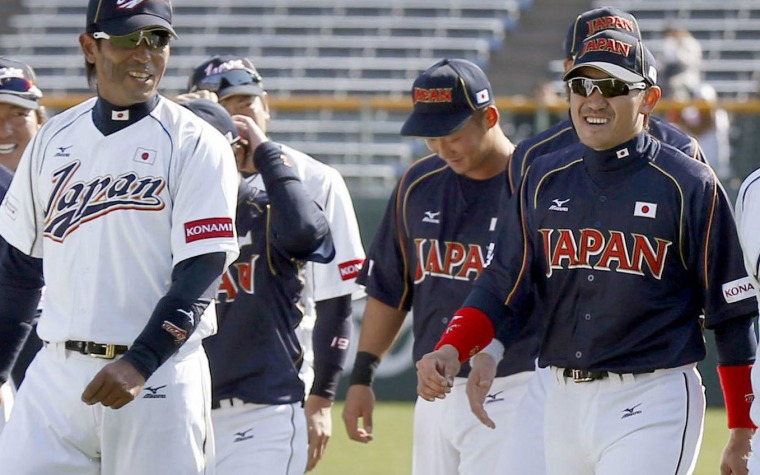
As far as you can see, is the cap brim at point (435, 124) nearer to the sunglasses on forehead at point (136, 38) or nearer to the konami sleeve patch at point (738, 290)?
the sunglasses on forehead at point (136, 38)

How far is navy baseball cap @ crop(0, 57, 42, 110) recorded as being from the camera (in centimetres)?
658

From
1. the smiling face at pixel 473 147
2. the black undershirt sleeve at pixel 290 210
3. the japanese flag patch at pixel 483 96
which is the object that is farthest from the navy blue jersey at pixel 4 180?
the japanese flag patch at pixel 483 96

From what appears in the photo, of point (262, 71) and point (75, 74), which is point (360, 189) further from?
point (75, 74)

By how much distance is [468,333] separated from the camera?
4.88 metres

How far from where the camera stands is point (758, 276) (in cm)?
402

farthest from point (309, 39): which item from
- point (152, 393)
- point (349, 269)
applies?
point (152, 393)

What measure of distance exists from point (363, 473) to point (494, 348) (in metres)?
4.69

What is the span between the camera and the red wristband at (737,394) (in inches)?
179

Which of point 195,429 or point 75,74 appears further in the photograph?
point 75,74

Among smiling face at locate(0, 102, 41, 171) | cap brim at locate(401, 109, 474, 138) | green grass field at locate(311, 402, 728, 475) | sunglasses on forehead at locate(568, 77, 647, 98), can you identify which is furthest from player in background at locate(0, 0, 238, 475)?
green grass field at locate(311, 402, 728, 475)

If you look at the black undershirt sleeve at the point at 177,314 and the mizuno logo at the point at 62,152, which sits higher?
the mizuno logo at the point at 62,152

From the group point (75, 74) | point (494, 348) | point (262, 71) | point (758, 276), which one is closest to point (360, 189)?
point (262, 71)

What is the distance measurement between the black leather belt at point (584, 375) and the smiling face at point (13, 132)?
9.90ft

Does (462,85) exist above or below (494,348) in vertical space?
above
